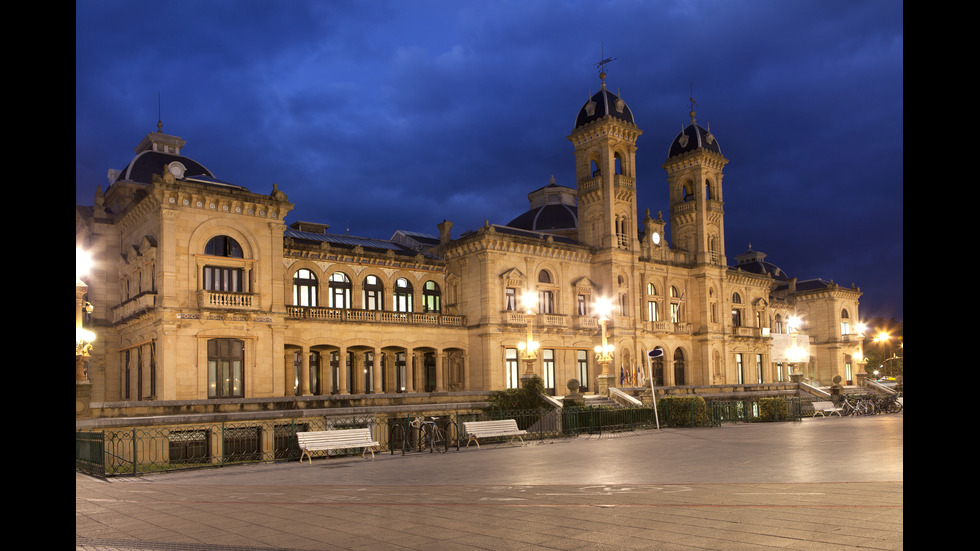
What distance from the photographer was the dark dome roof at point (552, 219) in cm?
6153

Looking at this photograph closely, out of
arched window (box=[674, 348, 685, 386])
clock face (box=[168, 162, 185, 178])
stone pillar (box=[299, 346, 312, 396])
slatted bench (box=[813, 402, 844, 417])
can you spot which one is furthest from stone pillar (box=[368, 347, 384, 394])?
arched window (box=[674, 348, 685, 386])

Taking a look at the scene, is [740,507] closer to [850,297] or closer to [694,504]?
[694,504]

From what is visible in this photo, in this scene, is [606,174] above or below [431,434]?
above

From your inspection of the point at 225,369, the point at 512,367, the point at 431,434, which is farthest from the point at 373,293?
the point at 431,434

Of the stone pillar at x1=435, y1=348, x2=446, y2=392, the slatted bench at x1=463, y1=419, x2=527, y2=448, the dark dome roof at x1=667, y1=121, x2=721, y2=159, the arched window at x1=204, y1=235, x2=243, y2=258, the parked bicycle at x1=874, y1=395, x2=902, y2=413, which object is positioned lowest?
the parked bicycle at x1=874, y1=395, x2=902, y2=413

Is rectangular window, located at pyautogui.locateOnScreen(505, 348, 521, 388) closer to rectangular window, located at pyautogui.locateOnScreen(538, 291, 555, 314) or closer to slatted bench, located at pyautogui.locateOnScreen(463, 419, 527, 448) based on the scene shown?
rectangular window, located at pyautogui.locateOnScreen(538, 291, 555, 314)

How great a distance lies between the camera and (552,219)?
62125 millimetres

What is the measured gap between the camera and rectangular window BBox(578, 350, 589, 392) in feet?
171

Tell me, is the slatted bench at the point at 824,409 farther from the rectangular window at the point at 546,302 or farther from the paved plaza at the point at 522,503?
the paved plaza at the point at 522,503

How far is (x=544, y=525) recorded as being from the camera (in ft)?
33.0

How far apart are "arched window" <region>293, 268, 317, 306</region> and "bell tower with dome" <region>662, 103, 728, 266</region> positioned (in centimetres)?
3134

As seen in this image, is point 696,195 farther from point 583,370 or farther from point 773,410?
point 773,410

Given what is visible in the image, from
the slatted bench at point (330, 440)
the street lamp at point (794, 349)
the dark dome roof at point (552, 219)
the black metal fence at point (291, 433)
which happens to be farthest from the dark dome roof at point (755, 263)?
the slatted bench at point (330, 440)

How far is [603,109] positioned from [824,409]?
2469cm
